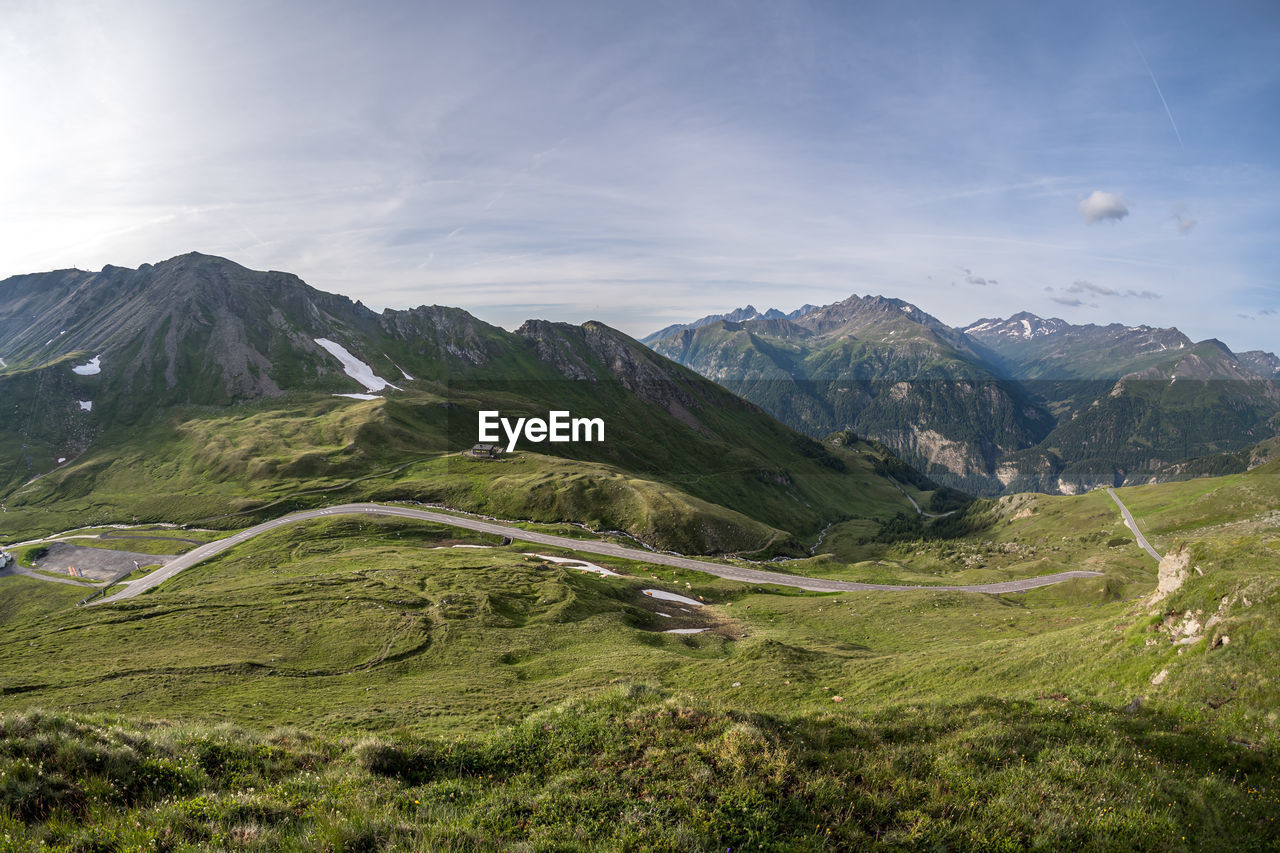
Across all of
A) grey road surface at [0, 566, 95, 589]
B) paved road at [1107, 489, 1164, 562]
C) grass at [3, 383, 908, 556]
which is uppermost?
grass at [3, 383, 908, 556]

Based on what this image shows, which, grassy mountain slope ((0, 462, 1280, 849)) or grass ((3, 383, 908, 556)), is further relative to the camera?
grass ((3, 383, 908, 556))

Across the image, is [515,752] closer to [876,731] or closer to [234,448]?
[876,731]

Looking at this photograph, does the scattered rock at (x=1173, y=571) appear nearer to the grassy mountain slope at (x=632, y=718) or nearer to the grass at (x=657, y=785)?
the grassy mountain slope at (x=632, y=718)

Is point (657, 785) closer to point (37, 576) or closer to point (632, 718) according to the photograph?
point (632, 718)

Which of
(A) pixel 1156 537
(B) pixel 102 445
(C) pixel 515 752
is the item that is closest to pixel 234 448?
(B) pixel 102 445

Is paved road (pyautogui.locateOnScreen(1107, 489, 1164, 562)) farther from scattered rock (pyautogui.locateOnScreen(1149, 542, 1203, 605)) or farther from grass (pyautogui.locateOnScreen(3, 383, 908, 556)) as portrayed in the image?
scattered rock (pyautogui.locateOnScreen(1149, 542, 1203, 605))

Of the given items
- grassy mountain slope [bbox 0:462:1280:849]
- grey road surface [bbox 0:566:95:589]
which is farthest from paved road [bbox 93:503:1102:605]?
grassy mountain slope [bbox 0:462:1280:849]
